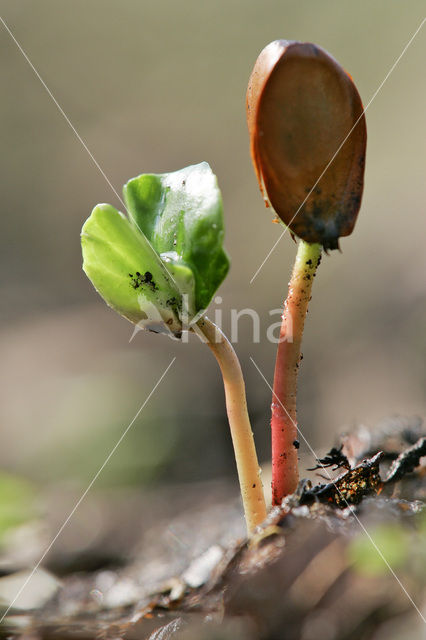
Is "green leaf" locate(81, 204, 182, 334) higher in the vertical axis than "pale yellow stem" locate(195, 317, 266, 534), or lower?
higher

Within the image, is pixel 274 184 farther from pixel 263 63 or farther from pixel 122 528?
pixel 122 528

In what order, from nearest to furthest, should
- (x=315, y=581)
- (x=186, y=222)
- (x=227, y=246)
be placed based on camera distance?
(x=315, y=581) → (x=186, y=222) → (x=227, y=246)

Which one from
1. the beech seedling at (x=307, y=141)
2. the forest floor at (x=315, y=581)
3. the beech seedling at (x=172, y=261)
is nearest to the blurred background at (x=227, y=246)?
the forest floor at (x=315, y=581)

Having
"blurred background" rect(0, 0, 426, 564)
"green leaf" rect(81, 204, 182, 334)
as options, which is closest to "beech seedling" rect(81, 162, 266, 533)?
"green leaf" rect(81, 204, 182, 334)

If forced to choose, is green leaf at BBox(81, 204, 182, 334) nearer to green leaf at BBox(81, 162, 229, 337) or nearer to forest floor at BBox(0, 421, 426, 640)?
green leaf at BBox(81, 162, 229, 337)

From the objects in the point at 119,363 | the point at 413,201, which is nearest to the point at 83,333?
the point at 119,363

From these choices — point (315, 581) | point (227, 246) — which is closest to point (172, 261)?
point (315, 581)

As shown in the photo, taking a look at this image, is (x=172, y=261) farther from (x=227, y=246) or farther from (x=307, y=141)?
(x=227, y=246)

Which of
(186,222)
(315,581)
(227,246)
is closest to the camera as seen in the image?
(315,581)
